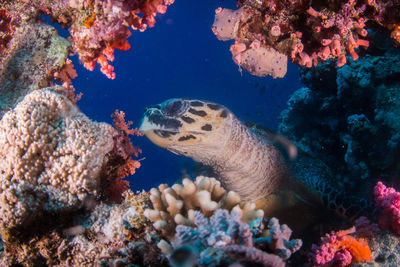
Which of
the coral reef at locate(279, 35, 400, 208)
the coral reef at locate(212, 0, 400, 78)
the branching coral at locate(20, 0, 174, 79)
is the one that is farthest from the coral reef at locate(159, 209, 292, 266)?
the coral reef at locate(279, 35, 400, 208)

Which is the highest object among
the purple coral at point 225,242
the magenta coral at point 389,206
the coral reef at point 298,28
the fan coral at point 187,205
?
the coral reef at point 298,28

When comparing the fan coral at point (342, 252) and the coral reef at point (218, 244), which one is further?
the fan coral at point (342, 252)

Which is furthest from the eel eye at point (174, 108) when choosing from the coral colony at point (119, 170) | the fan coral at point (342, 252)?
the fan coral at point (342, 252)

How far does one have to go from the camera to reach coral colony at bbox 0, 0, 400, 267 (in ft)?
6.07

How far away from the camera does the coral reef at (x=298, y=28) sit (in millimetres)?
2508

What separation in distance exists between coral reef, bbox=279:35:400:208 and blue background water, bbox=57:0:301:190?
37343 millimetres

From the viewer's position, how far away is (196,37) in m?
54.5

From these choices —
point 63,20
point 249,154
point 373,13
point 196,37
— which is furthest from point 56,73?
point 196,37

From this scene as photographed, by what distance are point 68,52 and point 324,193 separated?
4194 millimetres

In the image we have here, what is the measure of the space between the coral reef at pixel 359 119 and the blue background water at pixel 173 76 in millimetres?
37343

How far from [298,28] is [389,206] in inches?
85.2

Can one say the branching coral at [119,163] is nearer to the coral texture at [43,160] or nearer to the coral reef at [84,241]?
the coral texture at [43,160]

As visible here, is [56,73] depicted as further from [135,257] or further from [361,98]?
[361,98]

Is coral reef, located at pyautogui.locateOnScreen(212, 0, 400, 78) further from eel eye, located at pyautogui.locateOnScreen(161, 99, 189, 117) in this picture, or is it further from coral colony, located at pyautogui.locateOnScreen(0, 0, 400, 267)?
eel eye, located at pyautogui.locateOnScreen(161, 99, 189, 117)
